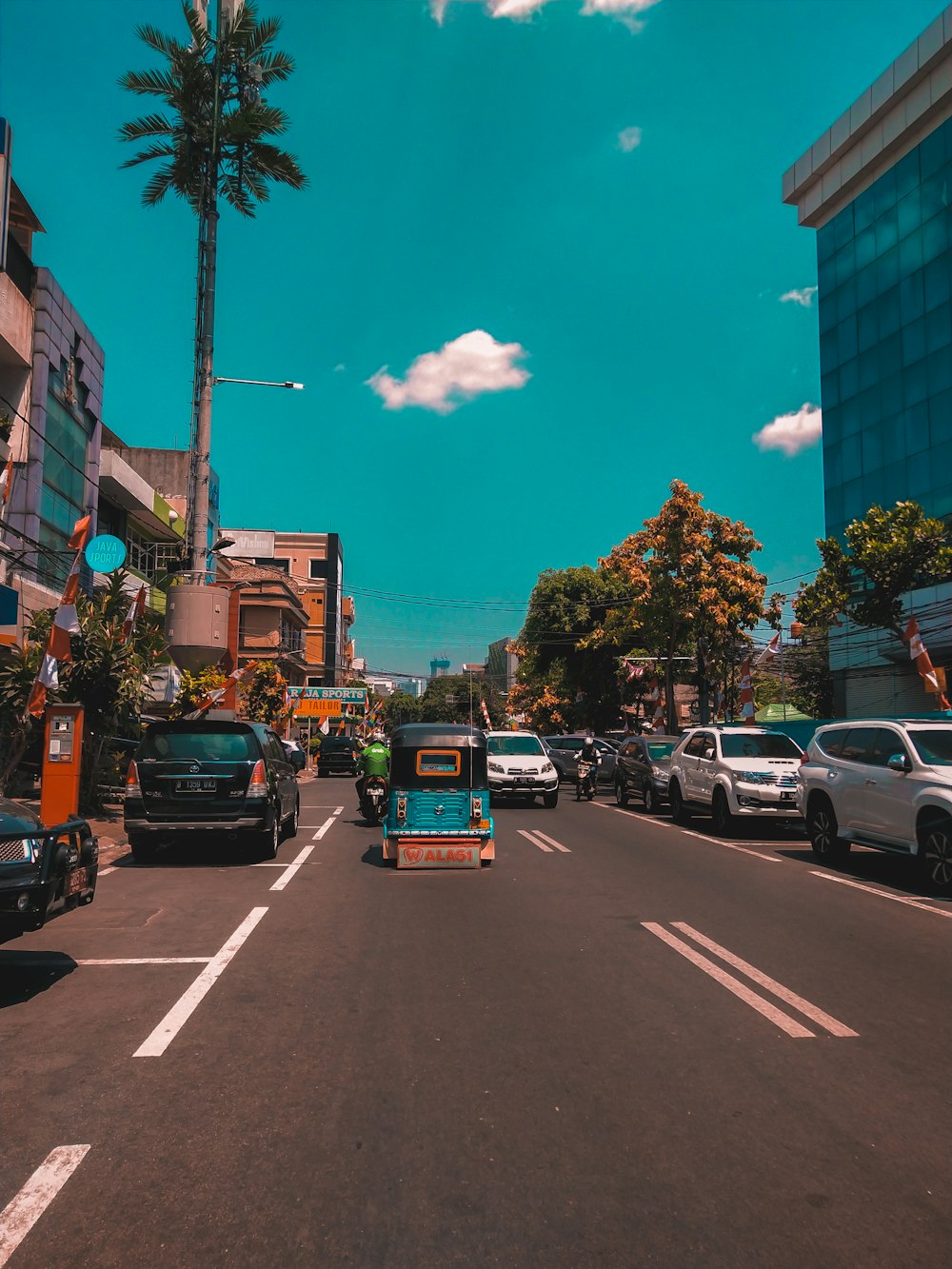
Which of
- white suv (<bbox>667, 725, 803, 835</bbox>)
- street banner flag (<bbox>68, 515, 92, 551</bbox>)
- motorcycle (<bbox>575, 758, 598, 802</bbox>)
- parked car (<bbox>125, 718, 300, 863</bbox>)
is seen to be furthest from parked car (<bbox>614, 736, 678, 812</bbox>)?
street banner flag (<bbox>68, 515, 92, 551</bbox>)

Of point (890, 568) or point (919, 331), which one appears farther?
point (919, 331)

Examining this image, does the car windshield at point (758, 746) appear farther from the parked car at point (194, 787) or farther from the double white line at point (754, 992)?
the double white line at point (754, 992)

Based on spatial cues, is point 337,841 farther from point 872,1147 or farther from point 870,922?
point 872,1147

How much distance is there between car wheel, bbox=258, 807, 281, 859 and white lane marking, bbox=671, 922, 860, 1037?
6.60 metres

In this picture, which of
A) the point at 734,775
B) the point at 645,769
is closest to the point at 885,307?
the point at 645,769

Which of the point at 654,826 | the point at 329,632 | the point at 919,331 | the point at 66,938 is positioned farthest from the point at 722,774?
the point at 329,632

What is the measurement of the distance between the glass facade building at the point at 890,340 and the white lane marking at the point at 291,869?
91.9 feet

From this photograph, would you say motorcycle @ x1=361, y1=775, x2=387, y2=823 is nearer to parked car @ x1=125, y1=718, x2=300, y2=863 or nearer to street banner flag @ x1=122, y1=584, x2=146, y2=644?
parked car @ x1=125, y1=718, x2=300, y2=863

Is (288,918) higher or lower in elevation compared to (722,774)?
lower

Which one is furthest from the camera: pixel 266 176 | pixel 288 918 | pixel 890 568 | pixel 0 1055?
pixel 266 176

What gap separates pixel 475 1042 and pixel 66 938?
4.60m

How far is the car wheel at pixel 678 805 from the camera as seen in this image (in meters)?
19.3

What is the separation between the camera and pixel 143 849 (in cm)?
1336

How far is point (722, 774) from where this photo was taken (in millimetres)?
17250
